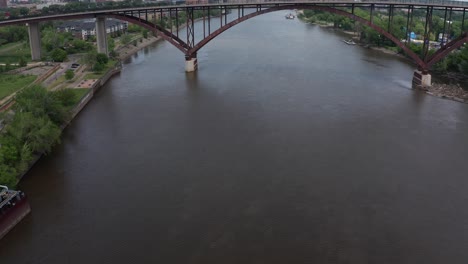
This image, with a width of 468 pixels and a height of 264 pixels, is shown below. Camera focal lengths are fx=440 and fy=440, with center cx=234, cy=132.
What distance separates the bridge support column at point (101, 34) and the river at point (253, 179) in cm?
874

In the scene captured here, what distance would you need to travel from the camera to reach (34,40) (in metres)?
35.3

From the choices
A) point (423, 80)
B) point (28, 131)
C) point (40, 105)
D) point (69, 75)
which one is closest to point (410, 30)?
point (423, 80)

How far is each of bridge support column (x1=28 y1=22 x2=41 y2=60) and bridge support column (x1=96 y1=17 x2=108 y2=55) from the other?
15.1 feet

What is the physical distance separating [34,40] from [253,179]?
86.4ft

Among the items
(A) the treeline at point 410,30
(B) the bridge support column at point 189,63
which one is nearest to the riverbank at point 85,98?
(B) the bridge support column at point 189,63

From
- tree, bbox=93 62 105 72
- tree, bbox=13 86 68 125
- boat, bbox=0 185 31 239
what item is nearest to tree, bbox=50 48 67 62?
tree, bbox=93 62 105 72

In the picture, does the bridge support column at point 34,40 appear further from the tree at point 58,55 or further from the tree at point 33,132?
the tree at point 33,132

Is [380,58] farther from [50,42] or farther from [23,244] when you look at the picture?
[23,244]

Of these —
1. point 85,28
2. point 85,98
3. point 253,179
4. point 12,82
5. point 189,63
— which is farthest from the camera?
point 85,28

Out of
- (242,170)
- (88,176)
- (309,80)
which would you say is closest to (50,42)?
(309,80)

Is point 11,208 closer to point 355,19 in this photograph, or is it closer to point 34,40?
point 34,40

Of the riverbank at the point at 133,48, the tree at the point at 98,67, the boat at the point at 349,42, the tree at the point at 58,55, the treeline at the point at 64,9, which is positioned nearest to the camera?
the tree at the point at 98,67

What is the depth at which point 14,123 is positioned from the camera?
18109 mm

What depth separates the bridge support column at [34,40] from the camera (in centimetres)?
3484
